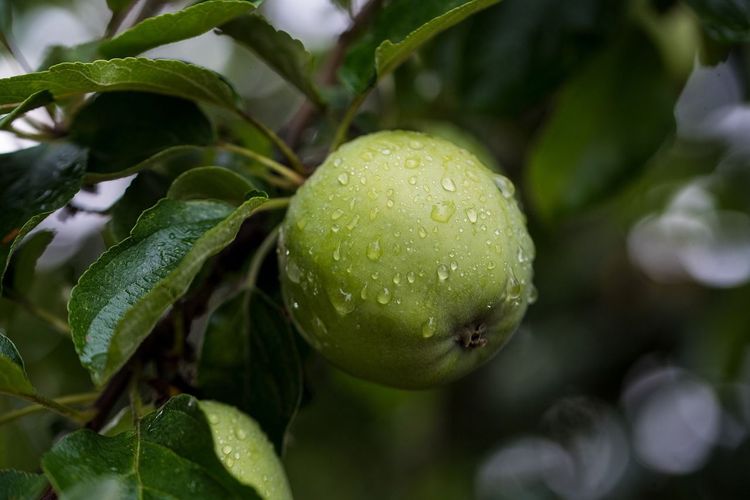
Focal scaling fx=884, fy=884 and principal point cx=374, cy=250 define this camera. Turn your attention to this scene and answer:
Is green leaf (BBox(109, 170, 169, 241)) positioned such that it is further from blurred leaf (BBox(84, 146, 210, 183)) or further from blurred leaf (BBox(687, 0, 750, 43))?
blurred leaf (BBox(687, 0, 750, 43))

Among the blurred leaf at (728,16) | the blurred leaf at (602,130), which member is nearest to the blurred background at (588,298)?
the blurred leaf at (602,130)

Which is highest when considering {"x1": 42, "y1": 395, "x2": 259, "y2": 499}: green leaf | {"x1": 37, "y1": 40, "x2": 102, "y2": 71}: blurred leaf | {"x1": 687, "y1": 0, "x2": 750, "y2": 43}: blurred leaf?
{"x1": 37, "y1": 40, "x2": 102, "y2": 71}: blurred leaf

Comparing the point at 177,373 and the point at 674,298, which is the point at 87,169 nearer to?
the point at 177,373

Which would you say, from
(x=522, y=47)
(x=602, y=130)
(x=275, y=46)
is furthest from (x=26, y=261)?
(x=602, y=130)

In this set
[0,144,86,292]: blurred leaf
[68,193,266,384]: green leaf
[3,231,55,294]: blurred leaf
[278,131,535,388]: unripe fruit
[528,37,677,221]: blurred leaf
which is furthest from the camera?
[528,37,677,221]: blurred leaf

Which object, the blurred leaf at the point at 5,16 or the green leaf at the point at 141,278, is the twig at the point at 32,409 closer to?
the green leaf at the point at 141,278

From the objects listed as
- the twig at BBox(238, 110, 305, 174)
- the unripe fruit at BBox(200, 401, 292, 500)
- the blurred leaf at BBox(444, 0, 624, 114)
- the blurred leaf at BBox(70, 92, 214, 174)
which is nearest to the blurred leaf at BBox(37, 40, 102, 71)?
the blurred leaf at BBox(70, 92, 214, 174)

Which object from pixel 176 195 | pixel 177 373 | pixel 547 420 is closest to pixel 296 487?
pixel 547 420
